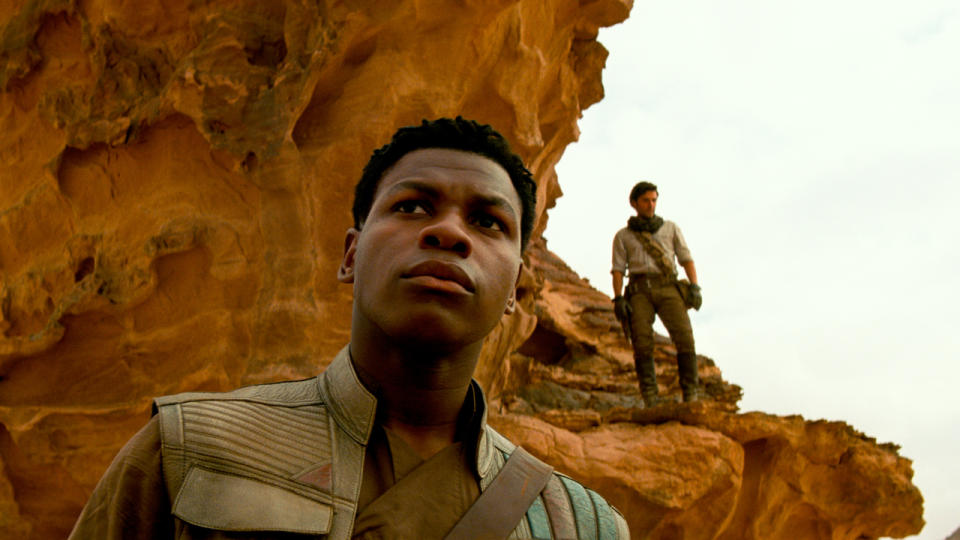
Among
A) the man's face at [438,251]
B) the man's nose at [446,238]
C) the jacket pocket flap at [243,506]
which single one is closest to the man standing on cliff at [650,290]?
the man's face at [438,251]

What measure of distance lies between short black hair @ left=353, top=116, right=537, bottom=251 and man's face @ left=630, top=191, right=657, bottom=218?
226 inches

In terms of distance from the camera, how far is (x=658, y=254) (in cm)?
746

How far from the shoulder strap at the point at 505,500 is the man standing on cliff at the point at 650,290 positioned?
5717 millimetres

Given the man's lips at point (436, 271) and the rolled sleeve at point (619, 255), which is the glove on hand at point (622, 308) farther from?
the man's lips at point (436, 271)

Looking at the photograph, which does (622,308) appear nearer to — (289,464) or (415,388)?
(415,388)

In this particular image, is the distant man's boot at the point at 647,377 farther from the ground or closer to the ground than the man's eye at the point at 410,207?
farther from the ground

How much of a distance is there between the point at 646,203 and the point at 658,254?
0.49 metres

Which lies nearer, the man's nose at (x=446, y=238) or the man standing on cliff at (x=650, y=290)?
the man's nose at (x=446, y=238)

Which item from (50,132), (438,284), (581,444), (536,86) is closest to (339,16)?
(536,86)

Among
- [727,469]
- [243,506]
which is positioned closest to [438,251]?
[243,506]

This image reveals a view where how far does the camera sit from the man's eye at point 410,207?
1730 millimetres

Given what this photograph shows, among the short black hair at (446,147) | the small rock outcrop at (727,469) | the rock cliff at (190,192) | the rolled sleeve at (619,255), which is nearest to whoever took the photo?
the short black hair at (446,147)

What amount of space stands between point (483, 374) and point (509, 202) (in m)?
4.68

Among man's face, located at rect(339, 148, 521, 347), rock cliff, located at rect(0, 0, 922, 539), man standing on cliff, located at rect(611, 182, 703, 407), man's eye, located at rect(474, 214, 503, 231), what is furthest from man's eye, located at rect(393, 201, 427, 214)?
man standing on cliff, located at rect(611, 182, 703, 407)
